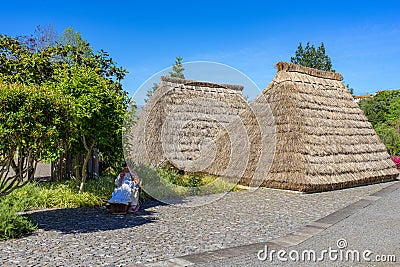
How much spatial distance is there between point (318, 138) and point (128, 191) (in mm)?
5951

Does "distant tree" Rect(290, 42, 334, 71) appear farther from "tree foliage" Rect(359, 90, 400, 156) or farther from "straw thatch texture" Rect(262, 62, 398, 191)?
"straw thatch texture" Rect(262, 62, 398, 191)

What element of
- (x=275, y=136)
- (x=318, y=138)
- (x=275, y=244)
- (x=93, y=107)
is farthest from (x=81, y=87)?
(x=318, y=138)

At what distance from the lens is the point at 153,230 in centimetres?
615

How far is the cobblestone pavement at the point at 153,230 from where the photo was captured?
4.79 meters

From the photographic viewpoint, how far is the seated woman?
24.3 feet

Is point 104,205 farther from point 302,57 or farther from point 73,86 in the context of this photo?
point 302,57

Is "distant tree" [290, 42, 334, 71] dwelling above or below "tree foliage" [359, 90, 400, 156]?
above

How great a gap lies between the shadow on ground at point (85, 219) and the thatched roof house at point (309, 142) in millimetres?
4428

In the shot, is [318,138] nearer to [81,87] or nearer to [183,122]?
[183,122]

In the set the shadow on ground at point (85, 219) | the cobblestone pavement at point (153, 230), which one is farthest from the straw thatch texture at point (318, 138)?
the shadow on ground at point (85, 219)

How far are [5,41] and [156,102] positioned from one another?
4.80 m

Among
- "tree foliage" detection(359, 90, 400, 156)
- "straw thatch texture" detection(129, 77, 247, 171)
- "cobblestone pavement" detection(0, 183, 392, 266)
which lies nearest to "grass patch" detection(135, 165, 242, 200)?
"cobblestone pavement" detection(0, 183, 392, 266)

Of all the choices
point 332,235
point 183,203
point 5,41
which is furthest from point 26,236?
point 5,41

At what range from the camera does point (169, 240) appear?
5.53m
